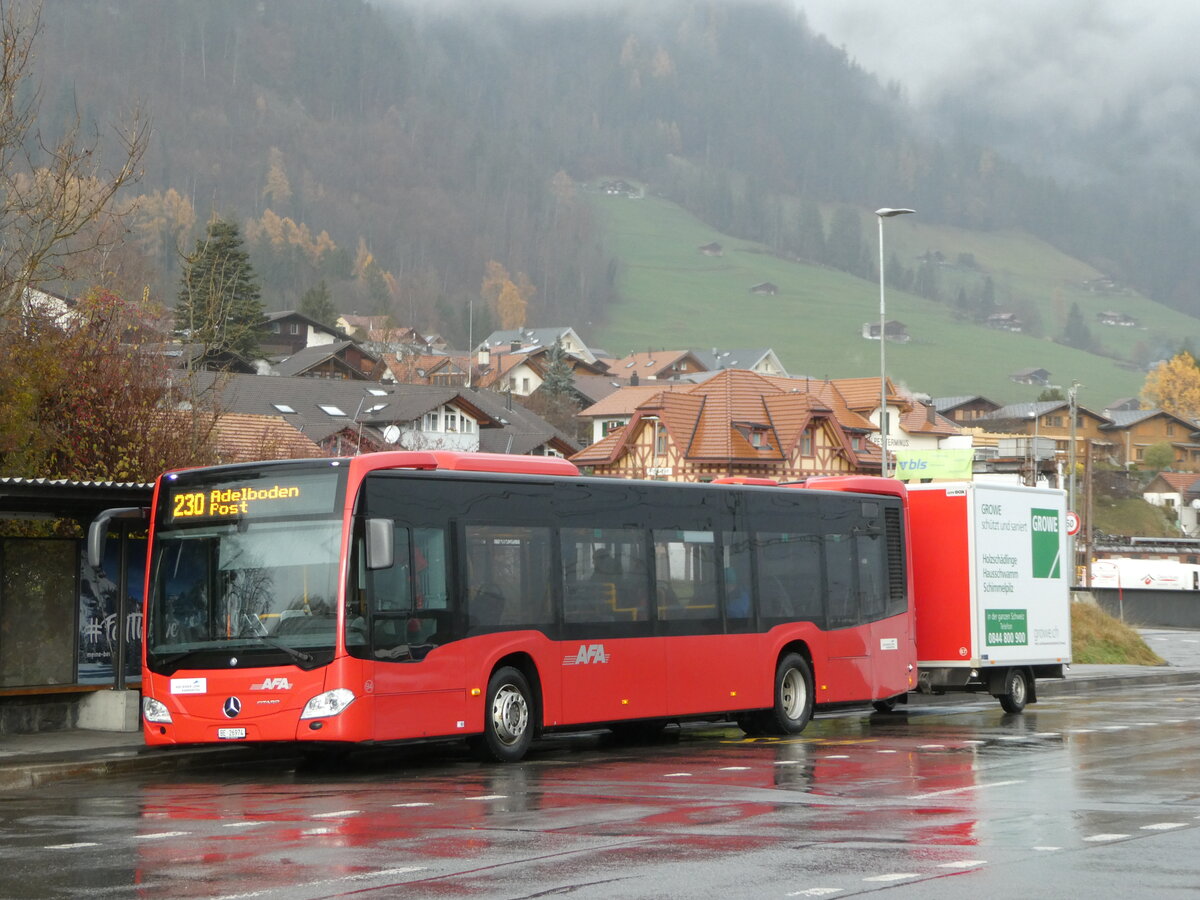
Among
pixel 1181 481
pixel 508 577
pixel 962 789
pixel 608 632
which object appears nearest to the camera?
pixel 962 789

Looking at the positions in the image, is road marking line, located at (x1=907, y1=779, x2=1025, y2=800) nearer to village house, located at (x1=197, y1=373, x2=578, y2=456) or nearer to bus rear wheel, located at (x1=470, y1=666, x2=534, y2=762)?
bus rear wheel, located at (x1=470, y1=666, x2=534, y2=762)

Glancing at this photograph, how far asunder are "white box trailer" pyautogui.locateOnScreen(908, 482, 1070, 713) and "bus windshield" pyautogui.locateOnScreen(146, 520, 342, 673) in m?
10.5

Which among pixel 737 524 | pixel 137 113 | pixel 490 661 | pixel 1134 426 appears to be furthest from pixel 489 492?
pixel 1134 426

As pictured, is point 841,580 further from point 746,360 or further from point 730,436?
point 746,360

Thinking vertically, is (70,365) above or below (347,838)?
above

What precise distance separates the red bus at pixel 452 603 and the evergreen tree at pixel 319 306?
146 metres

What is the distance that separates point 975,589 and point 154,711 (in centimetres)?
1183

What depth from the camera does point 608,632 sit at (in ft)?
60.5

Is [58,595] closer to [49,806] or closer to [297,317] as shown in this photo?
[49,806]

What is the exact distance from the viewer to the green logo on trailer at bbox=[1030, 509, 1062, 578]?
82.7 feet

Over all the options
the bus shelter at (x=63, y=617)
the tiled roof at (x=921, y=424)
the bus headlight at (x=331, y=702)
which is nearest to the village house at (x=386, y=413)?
the tiled roof at (x=921, y=424)

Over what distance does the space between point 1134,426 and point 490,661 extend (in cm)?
15845

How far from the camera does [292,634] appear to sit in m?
15.8

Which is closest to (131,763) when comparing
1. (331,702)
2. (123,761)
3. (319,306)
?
(123,761)
